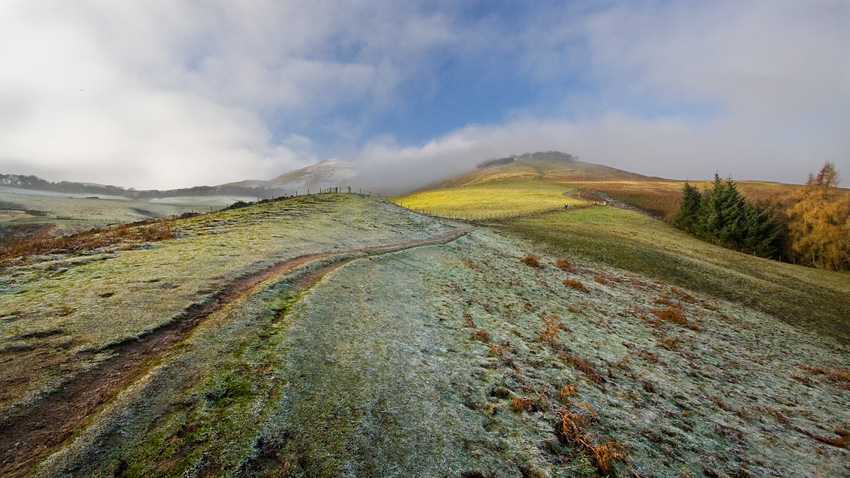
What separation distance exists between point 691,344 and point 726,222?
65.9 metres

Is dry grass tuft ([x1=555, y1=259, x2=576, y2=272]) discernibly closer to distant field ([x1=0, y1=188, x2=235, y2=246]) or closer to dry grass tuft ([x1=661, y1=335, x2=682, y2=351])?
dry grass tuft ([x1=661, y1=335, x2=682, y2=351])

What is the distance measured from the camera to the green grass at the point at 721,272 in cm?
2923

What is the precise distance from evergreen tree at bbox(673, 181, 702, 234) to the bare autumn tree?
47.1ft

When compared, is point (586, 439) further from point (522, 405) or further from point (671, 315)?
point (671, 315)

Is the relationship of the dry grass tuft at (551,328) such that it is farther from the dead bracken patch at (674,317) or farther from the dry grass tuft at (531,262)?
the dry grass tuft at (531,262)

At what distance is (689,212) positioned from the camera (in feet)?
244

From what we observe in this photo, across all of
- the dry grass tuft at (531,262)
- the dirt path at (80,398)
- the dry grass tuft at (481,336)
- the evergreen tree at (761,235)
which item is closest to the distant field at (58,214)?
the dirt path at (80,398)

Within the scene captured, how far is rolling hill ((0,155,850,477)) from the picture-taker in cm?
632

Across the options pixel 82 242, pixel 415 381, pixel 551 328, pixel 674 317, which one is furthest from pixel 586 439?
pixel 82 242

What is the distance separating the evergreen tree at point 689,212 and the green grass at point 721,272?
77.4ft

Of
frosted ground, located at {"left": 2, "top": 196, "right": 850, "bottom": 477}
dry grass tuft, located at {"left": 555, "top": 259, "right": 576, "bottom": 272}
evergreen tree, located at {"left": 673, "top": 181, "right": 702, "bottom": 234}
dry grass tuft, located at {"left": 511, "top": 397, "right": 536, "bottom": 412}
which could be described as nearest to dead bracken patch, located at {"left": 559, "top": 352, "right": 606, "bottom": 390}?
frosted ground, located at {"left": 2, "top": 196, "right": 850, "bottom": 477}

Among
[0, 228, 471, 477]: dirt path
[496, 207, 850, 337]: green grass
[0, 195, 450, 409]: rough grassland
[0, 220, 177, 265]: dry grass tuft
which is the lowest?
[496, 207, 850, 337]: green grass

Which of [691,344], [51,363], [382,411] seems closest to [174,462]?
[382,411]

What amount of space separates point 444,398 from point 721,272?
147 feet
